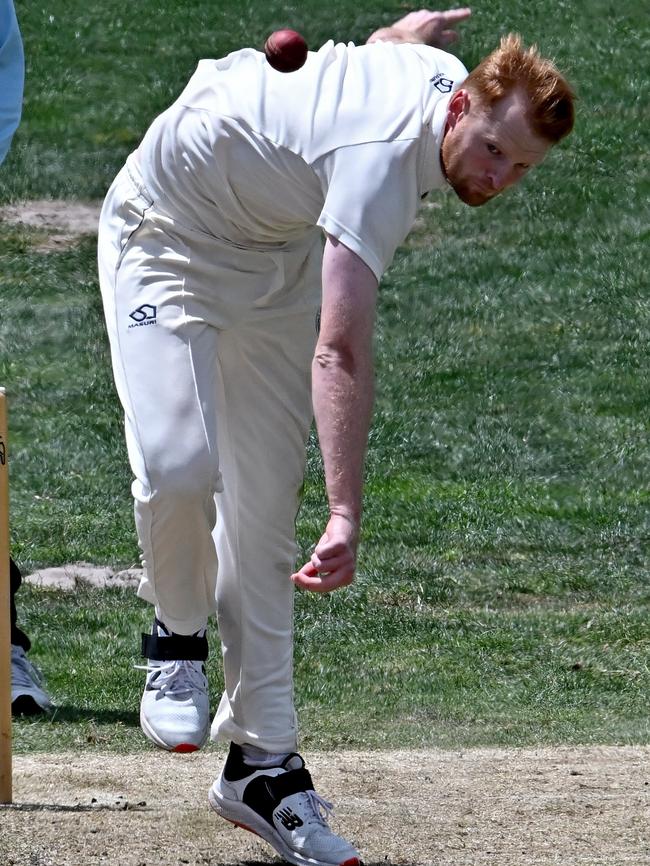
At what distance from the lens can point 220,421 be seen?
13.2 ft

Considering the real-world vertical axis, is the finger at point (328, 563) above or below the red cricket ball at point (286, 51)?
below

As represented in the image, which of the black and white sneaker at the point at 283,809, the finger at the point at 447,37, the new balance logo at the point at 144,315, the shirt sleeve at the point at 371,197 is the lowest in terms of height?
the black and white sneaker at the point at 283,809

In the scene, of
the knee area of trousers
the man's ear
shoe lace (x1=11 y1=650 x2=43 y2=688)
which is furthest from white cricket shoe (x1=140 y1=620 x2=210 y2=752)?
shoe lace (x1=11 y1=650 x2=43 y2=688)

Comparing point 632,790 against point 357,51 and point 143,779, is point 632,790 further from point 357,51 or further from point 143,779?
point 357,51

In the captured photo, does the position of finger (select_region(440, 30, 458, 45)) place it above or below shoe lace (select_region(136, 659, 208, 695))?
above

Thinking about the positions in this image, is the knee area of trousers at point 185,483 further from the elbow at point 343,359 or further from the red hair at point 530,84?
the red hair at point 530,84

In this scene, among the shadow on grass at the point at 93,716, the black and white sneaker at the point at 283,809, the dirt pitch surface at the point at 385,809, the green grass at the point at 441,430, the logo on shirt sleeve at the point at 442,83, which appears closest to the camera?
the logo on shirt sleeve at the point at 442,83

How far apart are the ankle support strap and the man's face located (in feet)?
4.75

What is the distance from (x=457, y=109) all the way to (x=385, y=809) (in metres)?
2.10

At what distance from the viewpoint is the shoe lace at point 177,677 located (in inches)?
162

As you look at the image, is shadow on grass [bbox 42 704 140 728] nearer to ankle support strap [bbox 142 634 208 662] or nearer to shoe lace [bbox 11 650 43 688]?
shoe lace [bbox 11 650 43 688]

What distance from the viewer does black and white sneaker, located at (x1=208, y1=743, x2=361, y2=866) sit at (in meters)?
3.95

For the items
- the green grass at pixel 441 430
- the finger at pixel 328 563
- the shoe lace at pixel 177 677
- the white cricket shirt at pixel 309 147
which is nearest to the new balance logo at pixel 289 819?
the shoe lace at pixel 177 677

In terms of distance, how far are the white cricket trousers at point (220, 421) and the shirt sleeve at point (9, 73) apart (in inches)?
26.3
